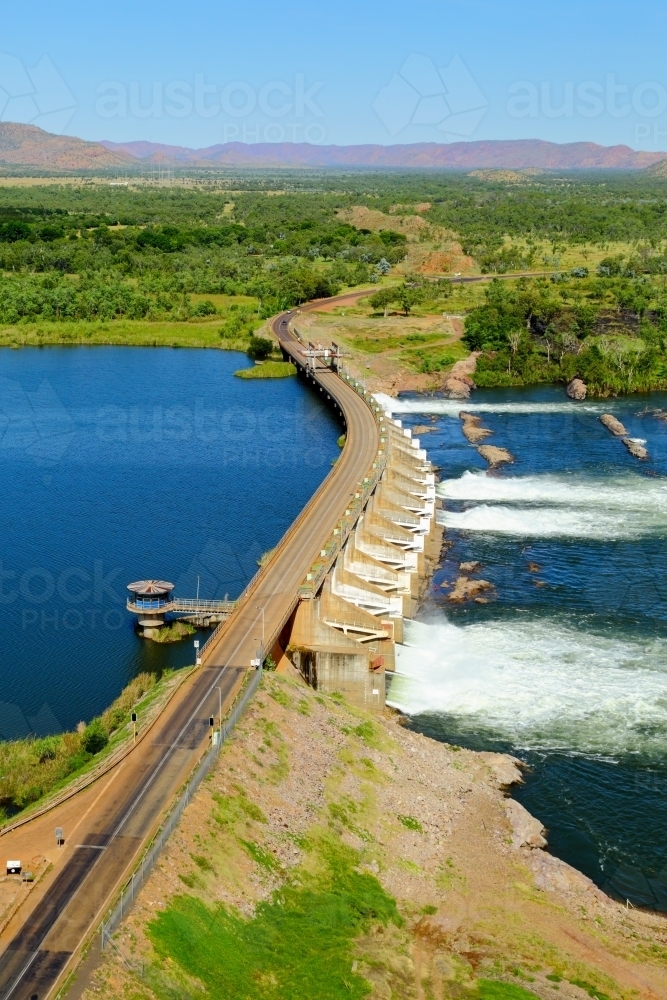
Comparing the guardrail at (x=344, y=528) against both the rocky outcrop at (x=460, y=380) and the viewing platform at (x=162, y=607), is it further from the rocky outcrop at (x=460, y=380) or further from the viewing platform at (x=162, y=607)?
the rocky outcrop at (x=460, y=380)

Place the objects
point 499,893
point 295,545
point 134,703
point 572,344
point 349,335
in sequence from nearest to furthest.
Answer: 1. point 499,893
2. point 134,703
3. point 295,545
4. point 572,344
5. point 349,335

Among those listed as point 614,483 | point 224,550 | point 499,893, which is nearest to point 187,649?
point 224,550

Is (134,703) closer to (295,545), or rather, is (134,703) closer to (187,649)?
(187,649)

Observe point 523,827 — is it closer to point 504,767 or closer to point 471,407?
point 504,767

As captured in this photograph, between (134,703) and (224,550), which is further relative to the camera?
(224,550)

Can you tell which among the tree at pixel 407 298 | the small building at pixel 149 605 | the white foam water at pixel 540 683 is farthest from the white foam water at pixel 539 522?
the tree at pixel 407 298
